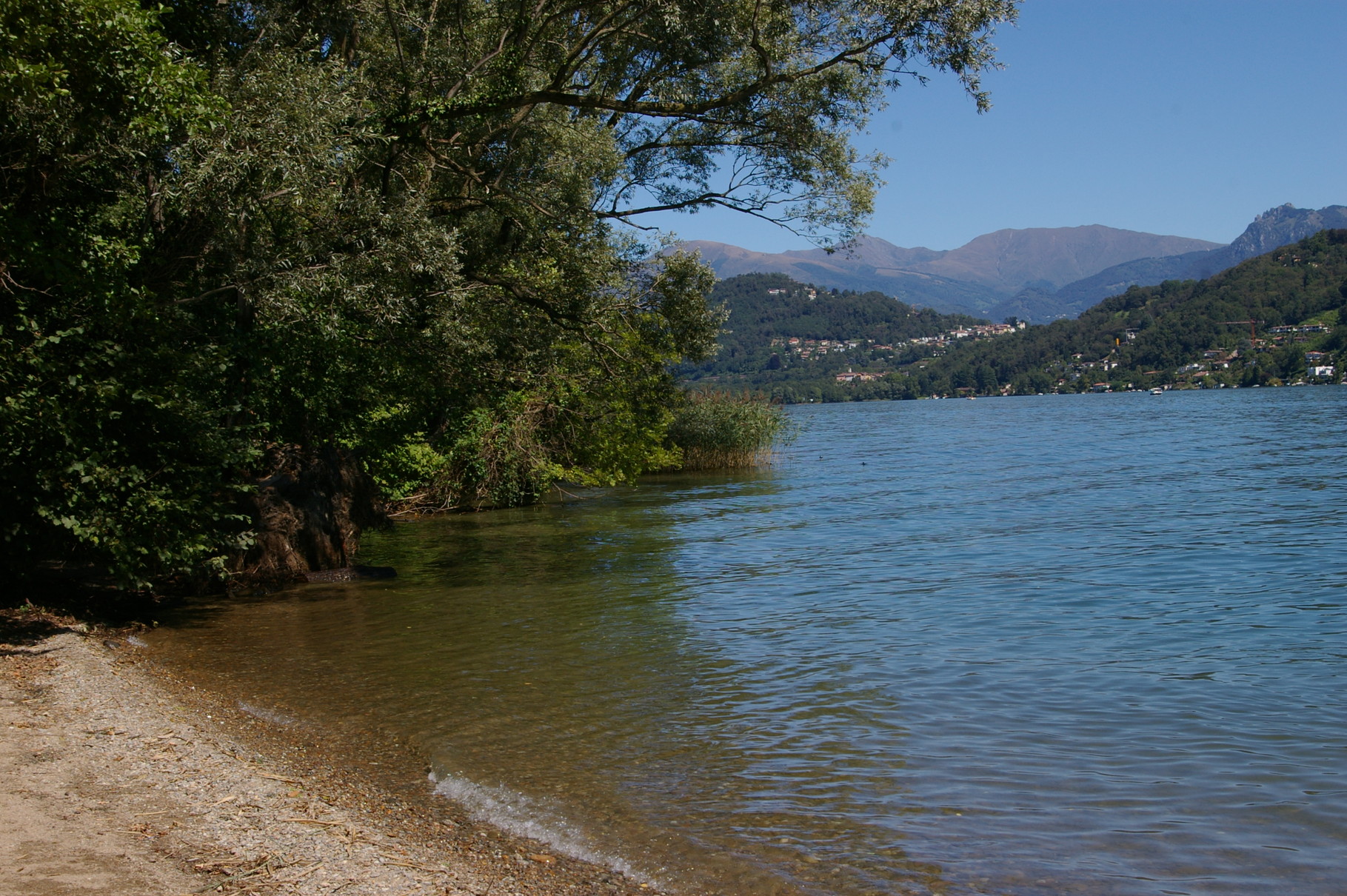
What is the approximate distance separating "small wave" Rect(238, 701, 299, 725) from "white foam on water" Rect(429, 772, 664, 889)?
1881 millimetres

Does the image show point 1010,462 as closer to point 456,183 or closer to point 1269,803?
point 456,183

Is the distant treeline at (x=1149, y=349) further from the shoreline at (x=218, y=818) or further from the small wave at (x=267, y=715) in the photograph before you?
the shoreline at (x=218, y=818)

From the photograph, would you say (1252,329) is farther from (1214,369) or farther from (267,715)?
(267,715)

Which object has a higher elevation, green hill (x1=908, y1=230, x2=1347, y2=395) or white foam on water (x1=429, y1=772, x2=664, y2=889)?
green hill (x1=908, y1=230, x2=1347, y2=395)

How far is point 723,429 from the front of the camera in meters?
36.2

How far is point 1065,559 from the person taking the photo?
17016 millimetres

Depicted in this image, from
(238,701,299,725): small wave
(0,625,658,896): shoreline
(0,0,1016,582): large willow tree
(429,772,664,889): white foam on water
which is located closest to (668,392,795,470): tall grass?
(0,0,1016,582): large willow tree

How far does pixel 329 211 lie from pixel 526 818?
31.5ft

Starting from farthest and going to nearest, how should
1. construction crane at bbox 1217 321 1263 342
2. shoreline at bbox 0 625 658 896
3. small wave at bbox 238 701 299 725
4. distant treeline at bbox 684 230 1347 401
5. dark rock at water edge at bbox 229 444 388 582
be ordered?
construction crane at bbox 1217 321 1263 342, distant treeline at bbox 684 230 1347 401, dark rock at water edge at bbox 229 444 388 582, small wave at bbox 238 701 299 725, shoreline at bbox 0 625 658 896

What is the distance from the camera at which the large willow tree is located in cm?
1031

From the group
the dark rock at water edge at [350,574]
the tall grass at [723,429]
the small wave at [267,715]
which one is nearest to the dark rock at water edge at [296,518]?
the dark rock at water edge at [350,574]

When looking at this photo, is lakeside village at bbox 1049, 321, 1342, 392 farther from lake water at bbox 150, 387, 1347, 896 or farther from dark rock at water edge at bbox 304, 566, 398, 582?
dark rock at water edge at bbox 304, 566, 398, 582

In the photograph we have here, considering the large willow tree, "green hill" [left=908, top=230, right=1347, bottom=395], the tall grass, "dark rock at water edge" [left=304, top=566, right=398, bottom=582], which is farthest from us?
"green hill" [left=908, top=230, right=1347, bottom=395]

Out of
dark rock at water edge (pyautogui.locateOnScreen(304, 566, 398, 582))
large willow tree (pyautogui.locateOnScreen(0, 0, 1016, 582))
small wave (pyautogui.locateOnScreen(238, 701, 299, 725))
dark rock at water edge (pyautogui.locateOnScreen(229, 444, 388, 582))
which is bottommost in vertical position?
small wave (pyautogui.locateOnScreen(238, 701, 299, 725))
